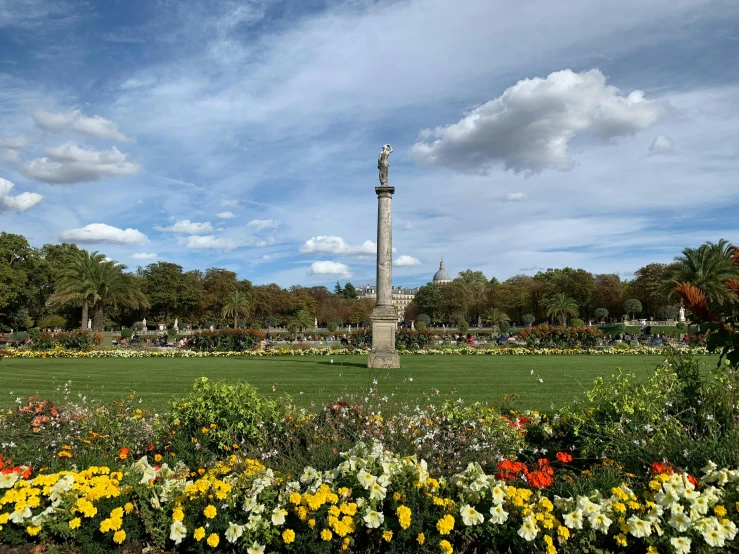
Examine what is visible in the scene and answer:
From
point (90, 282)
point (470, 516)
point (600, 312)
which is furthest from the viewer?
point (600, 312)

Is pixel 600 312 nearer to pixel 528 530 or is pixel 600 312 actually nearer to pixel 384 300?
pixel 384 300

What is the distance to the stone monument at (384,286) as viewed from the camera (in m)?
18.1

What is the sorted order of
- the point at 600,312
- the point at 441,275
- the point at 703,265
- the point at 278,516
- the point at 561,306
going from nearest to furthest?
1. the point at 278,516
2. the point at 703,265
3. the point at 561,306
4. the point at 600,312
5. the point at 441,275

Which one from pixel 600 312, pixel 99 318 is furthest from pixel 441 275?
pixel 99 318

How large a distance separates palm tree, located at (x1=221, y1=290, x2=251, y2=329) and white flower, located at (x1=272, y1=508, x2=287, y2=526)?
6502 centimetres

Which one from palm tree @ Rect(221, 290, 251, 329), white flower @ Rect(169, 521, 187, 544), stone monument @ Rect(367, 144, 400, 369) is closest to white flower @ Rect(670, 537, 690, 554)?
white flower @ Rect(169, 521, 187, 544)

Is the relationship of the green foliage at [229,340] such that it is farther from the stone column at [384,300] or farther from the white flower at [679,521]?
the white flower at [679,521]

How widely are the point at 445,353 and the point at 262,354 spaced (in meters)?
8.37

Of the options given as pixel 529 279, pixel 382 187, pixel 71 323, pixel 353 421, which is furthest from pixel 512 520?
pixel 529 279

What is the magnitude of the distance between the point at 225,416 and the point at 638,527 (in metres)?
3.80

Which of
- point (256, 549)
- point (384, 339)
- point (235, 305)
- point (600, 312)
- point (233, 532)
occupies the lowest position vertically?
point (256, 549)

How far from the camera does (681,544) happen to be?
3.40 m

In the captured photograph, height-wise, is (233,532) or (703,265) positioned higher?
(703,265)

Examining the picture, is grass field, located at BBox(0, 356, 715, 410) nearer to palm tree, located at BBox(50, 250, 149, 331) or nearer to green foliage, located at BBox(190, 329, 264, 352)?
green foliage, located at BBox(190, 329, 264, 352)
